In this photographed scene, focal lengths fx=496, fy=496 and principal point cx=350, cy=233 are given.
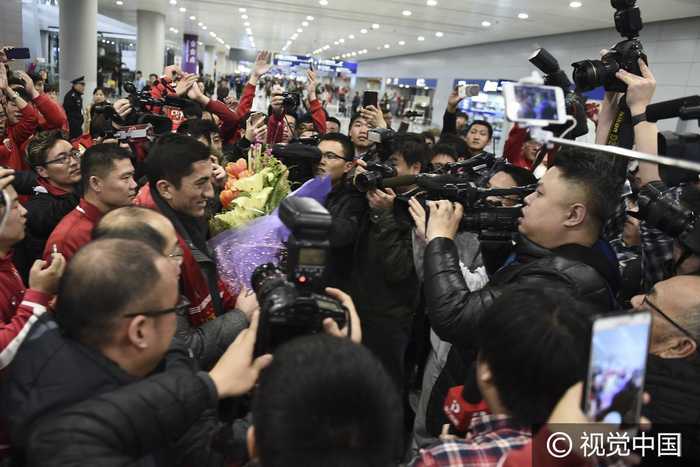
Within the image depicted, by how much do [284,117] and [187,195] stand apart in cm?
252

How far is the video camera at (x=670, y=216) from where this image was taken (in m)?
1.53

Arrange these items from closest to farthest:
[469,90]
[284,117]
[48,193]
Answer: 1. [48,193]
2. [469,90]
3. [284,117]

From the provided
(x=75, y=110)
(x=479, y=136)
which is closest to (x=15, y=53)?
(x=75, y=110)

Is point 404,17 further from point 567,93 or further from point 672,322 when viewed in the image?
point 672,322

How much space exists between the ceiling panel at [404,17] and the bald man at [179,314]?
793cm

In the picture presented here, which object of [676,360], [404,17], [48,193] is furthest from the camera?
[404,17]

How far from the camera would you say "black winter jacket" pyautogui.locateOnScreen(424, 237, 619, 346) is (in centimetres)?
144

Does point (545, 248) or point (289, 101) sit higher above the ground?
point (289, 101)

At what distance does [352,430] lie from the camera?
31.1 inches

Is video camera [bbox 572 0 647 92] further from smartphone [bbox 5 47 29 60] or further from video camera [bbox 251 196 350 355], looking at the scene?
smartphone [bbox 5 47 29 60]

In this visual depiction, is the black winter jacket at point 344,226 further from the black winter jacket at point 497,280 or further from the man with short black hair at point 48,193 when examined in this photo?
the man with short black hair at point 48,193

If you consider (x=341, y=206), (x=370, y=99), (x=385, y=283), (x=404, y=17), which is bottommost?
(x=385, y=283)

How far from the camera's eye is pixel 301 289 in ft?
3.60

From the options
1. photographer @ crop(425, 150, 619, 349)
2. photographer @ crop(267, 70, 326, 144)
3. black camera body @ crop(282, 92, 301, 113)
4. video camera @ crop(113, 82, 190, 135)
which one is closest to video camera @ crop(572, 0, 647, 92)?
photographer @ crop(425, 150, 619, 349)
